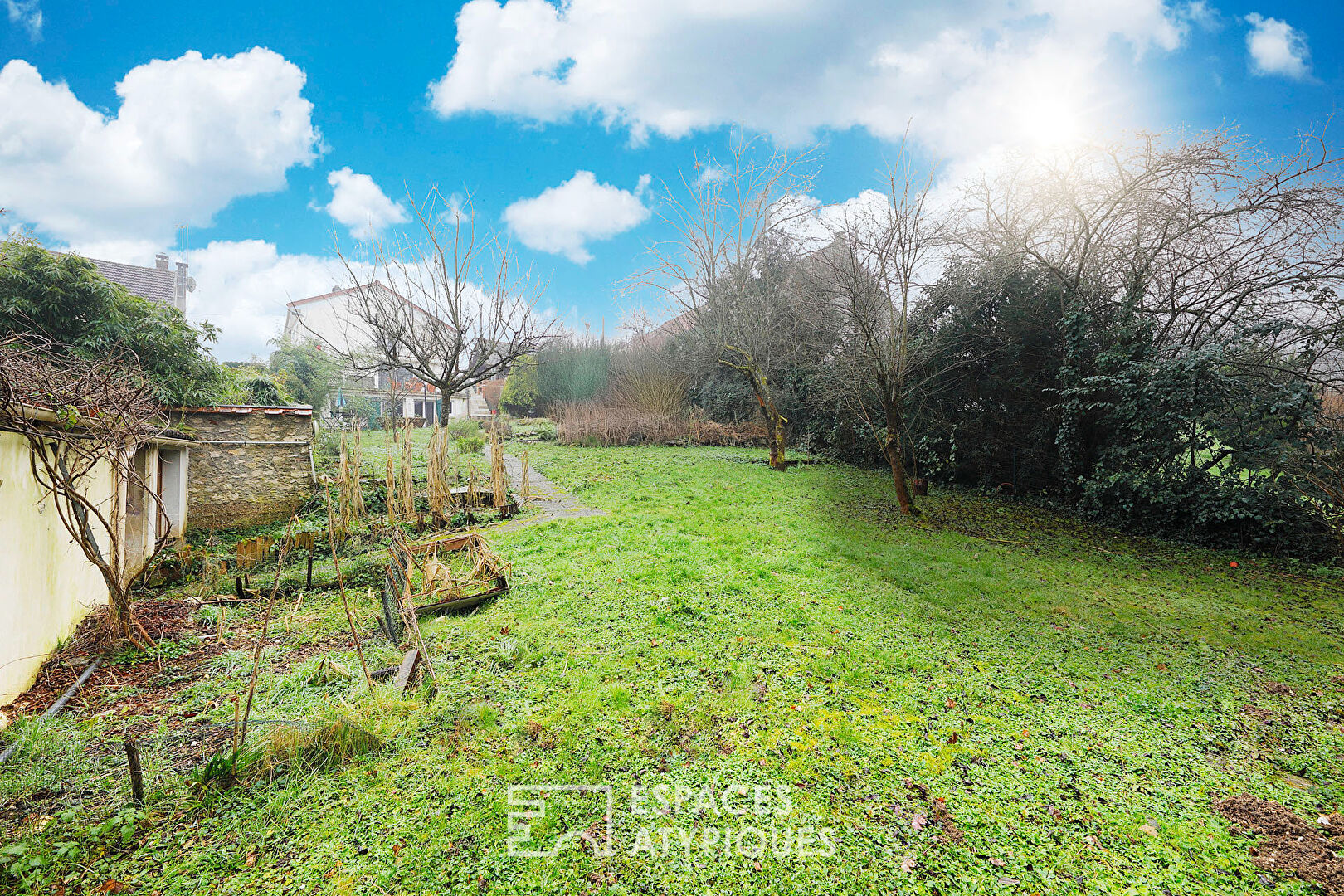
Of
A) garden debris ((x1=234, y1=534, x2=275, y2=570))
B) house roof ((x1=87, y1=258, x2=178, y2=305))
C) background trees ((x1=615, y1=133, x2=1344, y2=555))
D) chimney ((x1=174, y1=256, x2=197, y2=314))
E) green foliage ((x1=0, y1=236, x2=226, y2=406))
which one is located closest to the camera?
garden debris ((x1=234, y1=534, x2=275, y2=570))

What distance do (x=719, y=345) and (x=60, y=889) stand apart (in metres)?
11.7

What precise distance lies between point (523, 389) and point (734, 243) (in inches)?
572

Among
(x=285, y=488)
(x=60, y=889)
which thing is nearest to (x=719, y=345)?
(x=285, y=488)

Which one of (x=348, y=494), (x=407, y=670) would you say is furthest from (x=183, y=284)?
(x=407, y=670)

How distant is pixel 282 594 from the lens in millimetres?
4953

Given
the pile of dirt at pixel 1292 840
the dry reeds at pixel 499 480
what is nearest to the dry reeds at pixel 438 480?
the dry reeds at pixel 499 480

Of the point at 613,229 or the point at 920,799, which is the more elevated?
the point at 613,229

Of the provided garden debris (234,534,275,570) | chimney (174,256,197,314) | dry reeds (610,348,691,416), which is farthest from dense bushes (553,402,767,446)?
chimney (174,256,197,314)

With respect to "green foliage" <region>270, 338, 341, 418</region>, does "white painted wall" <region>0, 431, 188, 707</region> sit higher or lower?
lower

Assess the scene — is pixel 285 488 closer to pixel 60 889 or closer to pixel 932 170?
pixel 60 889

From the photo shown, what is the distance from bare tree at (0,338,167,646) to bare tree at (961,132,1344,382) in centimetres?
1016

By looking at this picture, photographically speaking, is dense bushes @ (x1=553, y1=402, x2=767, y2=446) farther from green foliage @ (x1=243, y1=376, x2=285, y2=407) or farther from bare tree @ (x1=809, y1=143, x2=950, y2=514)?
green foliage @ (x1=243, y1=376, x2=285, y2=407)

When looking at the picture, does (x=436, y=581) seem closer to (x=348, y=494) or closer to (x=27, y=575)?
(x=27, y=575)

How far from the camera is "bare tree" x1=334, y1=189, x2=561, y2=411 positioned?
1004 cm
